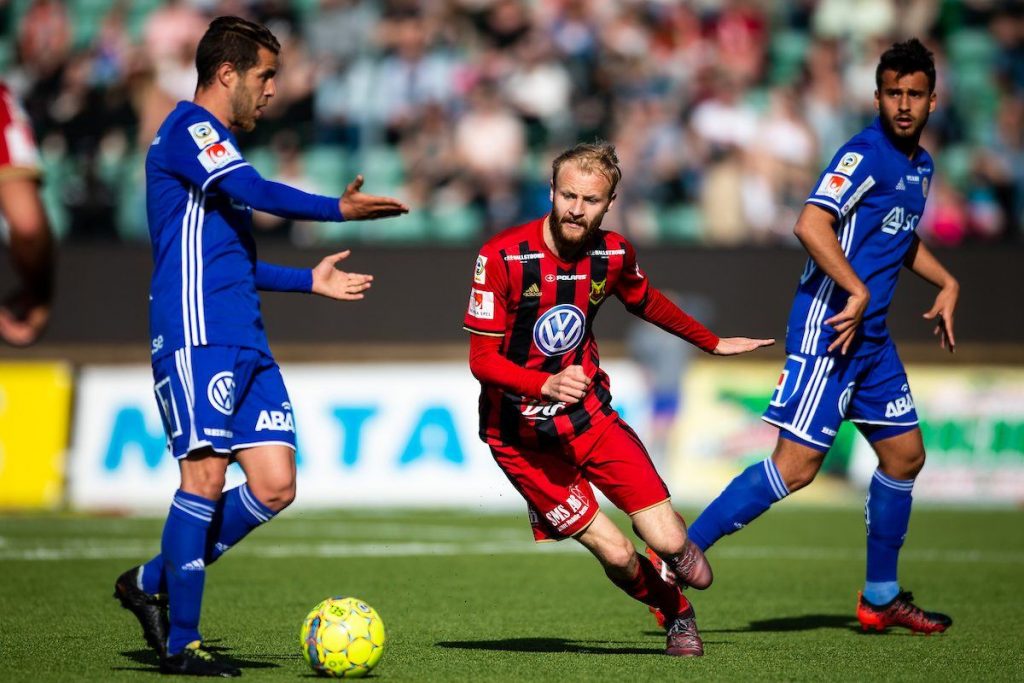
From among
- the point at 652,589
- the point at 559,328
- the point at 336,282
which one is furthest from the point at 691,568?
the point at 336,282

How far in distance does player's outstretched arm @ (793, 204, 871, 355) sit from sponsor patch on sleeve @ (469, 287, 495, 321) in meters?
1.53

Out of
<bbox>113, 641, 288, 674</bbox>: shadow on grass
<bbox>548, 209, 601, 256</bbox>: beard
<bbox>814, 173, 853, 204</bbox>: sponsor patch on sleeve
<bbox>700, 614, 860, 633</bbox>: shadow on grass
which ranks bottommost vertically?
<bbox>700, 614, 860, 633</bbox>: shadow on grass

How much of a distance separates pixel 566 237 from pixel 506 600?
8.72ft

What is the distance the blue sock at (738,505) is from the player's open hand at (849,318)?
67 cm

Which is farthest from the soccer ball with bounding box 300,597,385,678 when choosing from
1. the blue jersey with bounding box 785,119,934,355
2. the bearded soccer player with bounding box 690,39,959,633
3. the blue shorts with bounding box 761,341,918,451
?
the blue jersey with bounding box 785,119,934,355

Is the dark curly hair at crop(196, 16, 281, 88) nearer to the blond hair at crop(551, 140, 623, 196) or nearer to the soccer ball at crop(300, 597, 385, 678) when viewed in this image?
the blond hair at crop(551, 140, 623, 196)

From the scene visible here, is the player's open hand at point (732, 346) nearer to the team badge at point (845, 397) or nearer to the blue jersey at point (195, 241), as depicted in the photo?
the team badge at point (845, 397)

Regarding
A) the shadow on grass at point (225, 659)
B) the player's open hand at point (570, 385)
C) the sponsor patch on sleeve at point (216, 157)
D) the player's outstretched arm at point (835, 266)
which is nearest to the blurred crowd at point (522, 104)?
the player's outstretched arm at point (835, 266)

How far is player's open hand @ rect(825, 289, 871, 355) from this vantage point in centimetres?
645

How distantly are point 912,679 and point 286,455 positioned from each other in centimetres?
239

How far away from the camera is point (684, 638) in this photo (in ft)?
20.2

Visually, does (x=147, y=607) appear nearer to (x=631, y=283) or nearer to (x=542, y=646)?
(x=542, y=646)

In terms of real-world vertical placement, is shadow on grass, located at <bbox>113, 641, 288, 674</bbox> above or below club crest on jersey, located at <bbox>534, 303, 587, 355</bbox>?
below

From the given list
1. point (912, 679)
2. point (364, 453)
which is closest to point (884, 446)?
point (912, 679)
